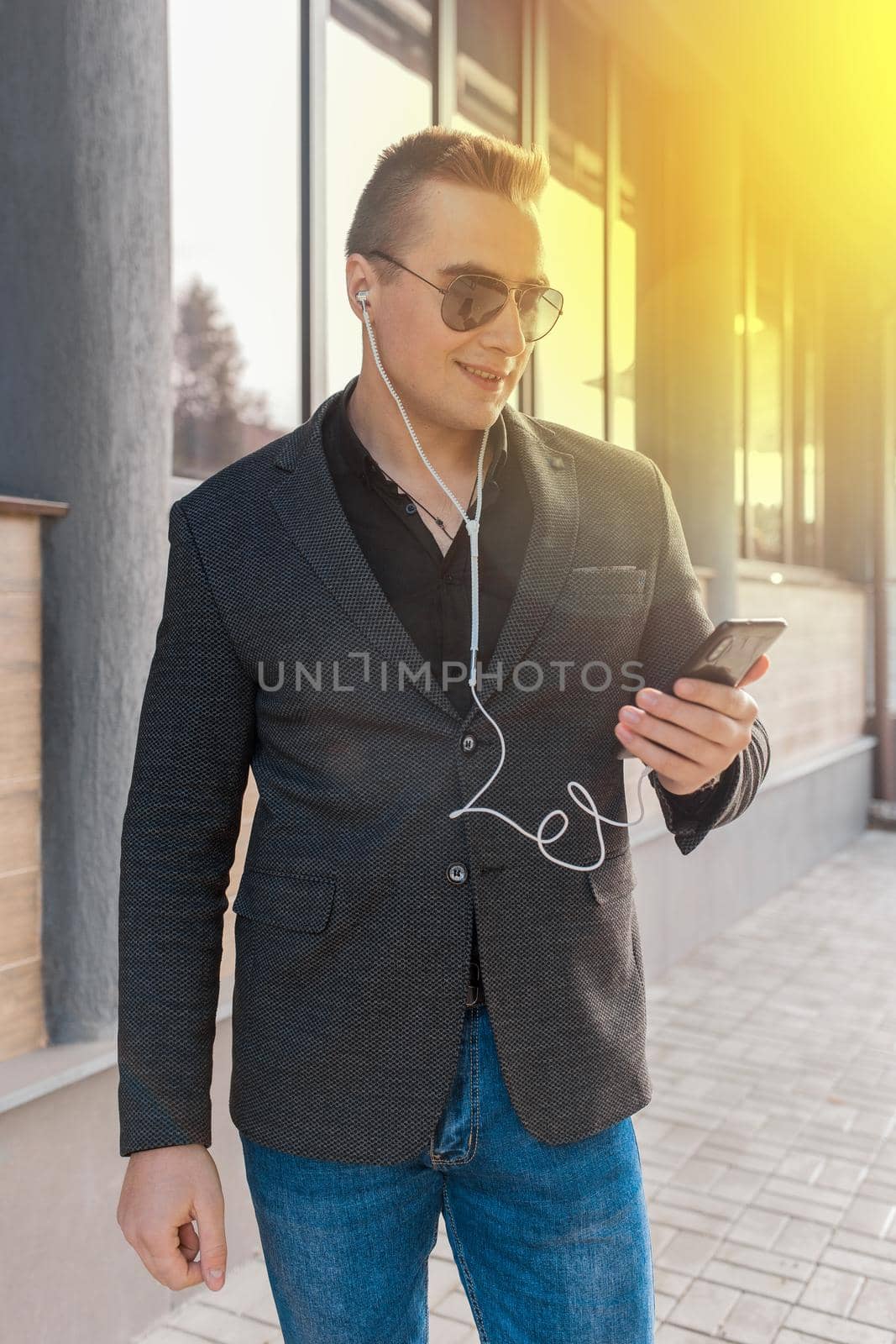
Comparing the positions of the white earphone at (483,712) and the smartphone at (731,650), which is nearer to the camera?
the smartphone at (731,650)

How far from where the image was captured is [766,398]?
357 inches

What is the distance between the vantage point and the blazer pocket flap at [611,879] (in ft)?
5.07

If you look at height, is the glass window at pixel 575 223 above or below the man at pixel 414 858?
above

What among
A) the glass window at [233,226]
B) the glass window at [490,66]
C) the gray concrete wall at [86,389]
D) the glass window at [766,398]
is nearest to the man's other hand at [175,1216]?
the gray concrete wall at [86,389]

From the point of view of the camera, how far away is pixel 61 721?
8.91 ft

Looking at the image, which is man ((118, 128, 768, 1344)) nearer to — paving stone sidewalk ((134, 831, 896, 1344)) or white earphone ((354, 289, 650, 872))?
white earphone ((354, 289, 650, 872))

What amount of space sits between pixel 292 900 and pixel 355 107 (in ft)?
12.1

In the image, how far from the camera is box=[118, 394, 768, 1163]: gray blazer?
1471 mm

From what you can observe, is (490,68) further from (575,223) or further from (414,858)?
(414,858)

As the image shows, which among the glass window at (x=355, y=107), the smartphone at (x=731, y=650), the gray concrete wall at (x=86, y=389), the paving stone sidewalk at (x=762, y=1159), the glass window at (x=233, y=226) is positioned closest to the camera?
the smartphone at (x=731, y=650)

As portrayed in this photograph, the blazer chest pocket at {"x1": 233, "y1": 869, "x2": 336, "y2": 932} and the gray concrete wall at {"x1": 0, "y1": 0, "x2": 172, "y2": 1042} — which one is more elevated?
the gray concrete wall at {"x1": 0, "y1": 0, "x2": 172, "y2": 1042}

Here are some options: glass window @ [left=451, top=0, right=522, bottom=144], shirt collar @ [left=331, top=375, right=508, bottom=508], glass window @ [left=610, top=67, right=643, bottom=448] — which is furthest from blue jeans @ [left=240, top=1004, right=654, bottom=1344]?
glass window @ [left=610, top=67, right=643, bottom=448]

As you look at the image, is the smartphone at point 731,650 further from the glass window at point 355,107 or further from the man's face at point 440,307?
the glass window at point 355,107

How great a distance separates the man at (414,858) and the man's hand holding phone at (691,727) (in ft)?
0.05
